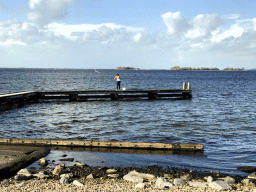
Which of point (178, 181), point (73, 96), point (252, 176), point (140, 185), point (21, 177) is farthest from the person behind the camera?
point (73, 96)

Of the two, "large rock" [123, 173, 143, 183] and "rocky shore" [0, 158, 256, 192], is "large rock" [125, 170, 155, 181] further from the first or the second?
"large rock" [123, 173, 143, 183]

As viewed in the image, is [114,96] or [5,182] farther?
[114,96]

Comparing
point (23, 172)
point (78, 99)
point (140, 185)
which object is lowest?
point (23, 172)

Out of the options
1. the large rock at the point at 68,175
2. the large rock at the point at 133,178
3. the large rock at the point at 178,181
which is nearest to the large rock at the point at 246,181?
the large rock at the point at 178,181

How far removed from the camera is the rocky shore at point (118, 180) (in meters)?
6.27

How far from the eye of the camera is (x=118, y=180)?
6930 millimetres

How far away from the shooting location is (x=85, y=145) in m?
10.1

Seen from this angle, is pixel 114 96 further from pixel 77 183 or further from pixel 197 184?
pixel 197 184

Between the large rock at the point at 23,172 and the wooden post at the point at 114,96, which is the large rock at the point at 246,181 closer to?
the large rock at the point at 23,172

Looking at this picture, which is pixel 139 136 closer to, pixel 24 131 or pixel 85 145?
pixel 85 145

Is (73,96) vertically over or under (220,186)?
over

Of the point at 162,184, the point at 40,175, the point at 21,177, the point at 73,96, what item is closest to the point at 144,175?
the point at 162,184

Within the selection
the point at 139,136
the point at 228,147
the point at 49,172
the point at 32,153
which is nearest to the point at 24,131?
the point at 32,153

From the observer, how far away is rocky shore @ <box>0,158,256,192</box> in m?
6.27
